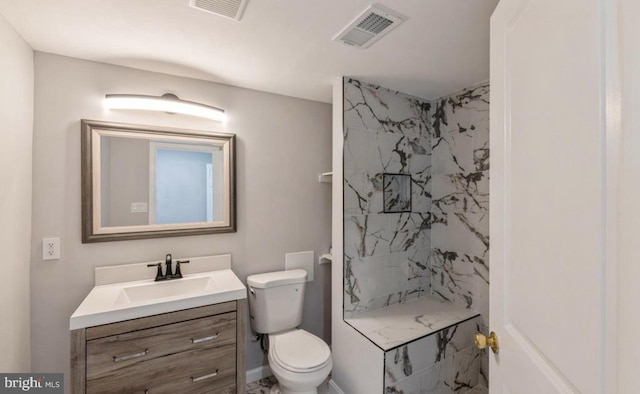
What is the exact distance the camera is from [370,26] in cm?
138

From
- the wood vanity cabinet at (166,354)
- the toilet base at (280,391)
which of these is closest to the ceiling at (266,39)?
the wood vanity cabinet at (166,354)

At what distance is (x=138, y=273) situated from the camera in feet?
5.93

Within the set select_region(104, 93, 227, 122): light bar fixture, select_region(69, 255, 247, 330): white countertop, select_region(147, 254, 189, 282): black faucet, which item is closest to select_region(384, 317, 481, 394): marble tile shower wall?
select_region(69, 255, 247, 330): white countertop

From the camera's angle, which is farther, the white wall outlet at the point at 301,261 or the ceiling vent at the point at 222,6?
the white wall outlet at the point at 301,261

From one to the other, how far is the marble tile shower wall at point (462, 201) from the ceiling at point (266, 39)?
31cm

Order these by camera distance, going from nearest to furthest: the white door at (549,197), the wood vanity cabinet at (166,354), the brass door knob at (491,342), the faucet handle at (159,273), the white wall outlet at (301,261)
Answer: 1. the white door at (549,197)
2. the brass door knob at (491,342)
3. the wood vanity cabinet at (166,354)
4. the faucet handle at (159,273)
5. the white wall outlet at (301,261)

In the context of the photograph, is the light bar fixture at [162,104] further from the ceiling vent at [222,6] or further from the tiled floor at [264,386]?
the tiled floor at [264,386]

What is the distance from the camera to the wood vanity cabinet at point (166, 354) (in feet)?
4.42

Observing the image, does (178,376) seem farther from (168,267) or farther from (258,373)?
(258,373)

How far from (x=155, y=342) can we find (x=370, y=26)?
202 centimetres

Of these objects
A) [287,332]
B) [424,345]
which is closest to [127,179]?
[287,332]

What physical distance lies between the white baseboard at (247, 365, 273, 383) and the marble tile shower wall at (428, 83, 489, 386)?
1.61 meters

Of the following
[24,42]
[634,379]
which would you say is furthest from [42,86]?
[634,379]

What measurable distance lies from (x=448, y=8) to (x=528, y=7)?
66cm
